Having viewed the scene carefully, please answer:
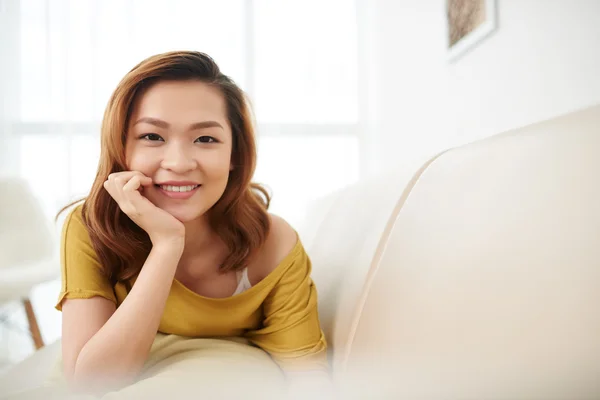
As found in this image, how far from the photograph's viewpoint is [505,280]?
2.14ft

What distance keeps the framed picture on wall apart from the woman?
1.01 meters

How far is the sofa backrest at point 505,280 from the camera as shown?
0.61 metres

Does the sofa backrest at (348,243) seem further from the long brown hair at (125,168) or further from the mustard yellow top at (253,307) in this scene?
the long brown hair at (125,168)

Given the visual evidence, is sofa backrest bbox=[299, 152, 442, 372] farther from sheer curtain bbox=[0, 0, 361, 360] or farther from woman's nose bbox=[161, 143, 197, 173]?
sheer curtain bbox=[0, 0, 361, 360]

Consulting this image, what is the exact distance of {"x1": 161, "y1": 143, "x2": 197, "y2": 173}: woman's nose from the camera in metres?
0.88

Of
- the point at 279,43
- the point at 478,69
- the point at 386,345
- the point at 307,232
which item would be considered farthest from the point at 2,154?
the point at 386,345

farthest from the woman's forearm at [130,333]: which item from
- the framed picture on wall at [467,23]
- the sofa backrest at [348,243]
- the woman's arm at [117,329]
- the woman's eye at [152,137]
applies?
the framed picture on wall at [467,23]

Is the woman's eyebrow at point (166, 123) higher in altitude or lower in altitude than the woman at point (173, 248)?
higher

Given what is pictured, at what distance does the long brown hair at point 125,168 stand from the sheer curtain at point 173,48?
2.11m

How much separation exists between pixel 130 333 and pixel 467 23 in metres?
1.61

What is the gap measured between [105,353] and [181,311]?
0.20 meters

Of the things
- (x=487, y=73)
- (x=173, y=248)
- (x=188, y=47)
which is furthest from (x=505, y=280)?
(x=188, y=47)

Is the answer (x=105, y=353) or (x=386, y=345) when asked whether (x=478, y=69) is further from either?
(x=105, y=353)

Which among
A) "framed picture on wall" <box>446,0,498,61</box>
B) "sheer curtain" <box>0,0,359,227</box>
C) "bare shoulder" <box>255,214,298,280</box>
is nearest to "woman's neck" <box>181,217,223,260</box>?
"bare shoulder" <box>255,214,298,280</box>
